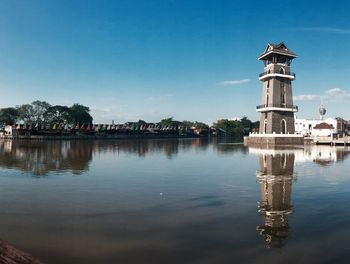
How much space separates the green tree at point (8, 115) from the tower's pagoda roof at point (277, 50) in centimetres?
9620

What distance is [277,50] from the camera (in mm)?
69812

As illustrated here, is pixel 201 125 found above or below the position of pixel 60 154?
above

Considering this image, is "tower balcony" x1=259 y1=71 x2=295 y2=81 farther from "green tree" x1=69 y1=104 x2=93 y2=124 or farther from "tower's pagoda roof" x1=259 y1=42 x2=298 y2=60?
"green tree" x1=69 y1=104 x2=93 y2=124

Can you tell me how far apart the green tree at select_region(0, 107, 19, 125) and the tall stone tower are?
95.5 metres

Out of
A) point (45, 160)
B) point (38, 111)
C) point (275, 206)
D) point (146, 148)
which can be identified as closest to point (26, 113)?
point (38, 111)

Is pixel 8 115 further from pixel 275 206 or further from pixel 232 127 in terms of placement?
pixel 275 206

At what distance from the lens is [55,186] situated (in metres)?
18.2

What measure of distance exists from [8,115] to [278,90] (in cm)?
9948

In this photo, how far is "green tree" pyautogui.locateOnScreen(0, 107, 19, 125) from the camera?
12332cm

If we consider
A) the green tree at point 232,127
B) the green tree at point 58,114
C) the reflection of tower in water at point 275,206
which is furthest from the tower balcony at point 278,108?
the green tree at point 232,127

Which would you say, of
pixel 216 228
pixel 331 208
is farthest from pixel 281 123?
pixel 216 228

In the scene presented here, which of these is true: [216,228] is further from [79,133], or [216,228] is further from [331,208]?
[79,133]

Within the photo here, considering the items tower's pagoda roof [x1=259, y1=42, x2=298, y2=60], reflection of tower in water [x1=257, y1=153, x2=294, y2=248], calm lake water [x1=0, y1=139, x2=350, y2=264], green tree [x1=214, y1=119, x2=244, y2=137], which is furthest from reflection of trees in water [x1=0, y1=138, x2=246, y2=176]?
green tree [x1=214, y1=119, x2=244, y2=137]

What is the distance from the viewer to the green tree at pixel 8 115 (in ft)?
405
